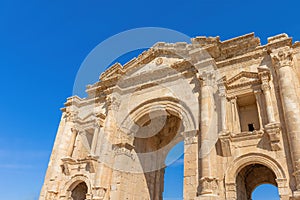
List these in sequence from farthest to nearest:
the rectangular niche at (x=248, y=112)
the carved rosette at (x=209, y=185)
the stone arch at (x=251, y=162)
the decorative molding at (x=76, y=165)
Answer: the decorative molding at (x=76, y=165) → the rectangular niche at (x=248, y=112) → the carved rosette at (x=209, y=185) → the stone arch at (x=251, y=162)

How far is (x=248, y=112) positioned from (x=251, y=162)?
3143 millimetres

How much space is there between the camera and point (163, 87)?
14953 millimetres

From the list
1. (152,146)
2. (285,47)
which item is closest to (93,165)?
(152,146)

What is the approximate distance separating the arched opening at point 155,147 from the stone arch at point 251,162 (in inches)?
212

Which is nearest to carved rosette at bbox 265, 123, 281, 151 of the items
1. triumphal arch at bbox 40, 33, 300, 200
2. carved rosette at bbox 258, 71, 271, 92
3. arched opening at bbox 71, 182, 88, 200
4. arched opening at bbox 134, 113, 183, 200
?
triumphal arch at bbox 40, 33, 300, 200

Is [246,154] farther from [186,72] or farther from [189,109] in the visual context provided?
[186,72]

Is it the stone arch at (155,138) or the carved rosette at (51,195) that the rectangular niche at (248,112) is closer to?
the stone arch at (155,138)

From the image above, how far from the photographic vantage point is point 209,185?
1020 centimetres

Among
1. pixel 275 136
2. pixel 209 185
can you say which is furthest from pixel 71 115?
pixel 275 136

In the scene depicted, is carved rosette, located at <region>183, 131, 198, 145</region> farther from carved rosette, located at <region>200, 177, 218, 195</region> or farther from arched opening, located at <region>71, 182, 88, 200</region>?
arched opening, located at <region>71, 182, 88, 200</region>

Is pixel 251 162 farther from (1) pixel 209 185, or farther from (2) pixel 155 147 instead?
(2) pixel 155 147

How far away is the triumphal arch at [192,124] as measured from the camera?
10.4 m

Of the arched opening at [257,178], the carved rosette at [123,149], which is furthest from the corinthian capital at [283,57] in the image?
the carved rosette at [123,149]

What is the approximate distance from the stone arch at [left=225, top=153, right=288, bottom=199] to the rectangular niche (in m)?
2.04
